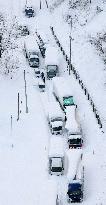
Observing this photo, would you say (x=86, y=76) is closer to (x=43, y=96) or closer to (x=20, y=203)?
(x=43, y=96)

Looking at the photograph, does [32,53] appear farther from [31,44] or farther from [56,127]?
[56,127]

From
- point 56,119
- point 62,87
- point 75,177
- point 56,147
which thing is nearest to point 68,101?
point 62,87

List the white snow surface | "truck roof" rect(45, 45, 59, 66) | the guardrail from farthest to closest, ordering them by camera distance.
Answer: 1. "truck roof" rect(45, 45, 59, 66)
2. the white snow surface
3. the guardrail

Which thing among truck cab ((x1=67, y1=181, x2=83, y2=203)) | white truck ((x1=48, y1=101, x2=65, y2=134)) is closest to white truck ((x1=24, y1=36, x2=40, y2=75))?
white truck ((x1=48, y1=101, x2=65, y2=134))

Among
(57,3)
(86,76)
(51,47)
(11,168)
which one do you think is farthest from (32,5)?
(11,168)

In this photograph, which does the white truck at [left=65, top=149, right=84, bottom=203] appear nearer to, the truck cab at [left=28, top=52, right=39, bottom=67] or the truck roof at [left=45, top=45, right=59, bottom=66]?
the truck roof at [left=45, top=45, right=59, bottom=66]

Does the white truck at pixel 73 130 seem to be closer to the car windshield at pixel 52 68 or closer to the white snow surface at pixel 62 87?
the white snow surface at pixel 62 87
